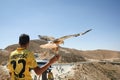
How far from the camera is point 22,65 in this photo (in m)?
4.81

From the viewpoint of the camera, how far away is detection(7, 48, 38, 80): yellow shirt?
479 cm

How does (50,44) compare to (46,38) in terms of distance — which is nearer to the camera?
(50,44)

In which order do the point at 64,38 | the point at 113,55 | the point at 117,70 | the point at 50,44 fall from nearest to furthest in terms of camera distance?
the point at 50,44, the point at 64,38, the point at 117,70, the point at 113,55

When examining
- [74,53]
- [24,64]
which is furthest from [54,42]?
[74,53]

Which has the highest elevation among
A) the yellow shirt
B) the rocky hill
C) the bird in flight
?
the rocky hill

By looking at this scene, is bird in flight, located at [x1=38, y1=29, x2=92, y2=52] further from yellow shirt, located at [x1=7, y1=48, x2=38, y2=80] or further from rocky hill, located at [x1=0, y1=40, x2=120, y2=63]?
rocky hill, located at [x1=0, y1=40, x2=120, y2=63]

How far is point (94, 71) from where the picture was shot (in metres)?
24.5

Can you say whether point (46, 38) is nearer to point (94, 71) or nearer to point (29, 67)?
point (29, 67)

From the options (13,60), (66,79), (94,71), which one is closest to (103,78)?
(94,71)

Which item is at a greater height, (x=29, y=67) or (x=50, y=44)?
(x=50, y=44)

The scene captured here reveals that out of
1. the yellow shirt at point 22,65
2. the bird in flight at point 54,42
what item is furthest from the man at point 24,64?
the bird in flight at point 54,42

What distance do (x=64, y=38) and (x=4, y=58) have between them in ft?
128

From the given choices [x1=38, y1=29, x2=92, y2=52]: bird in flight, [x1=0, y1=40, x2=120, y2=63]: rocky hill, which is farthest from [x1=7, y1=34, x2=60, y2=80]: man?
[x1=0, y1=40, x2=120, y2=63]: rocky hill

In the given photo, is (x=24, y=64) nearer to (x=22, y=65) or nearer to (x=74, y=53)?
(x=22, y=65)
